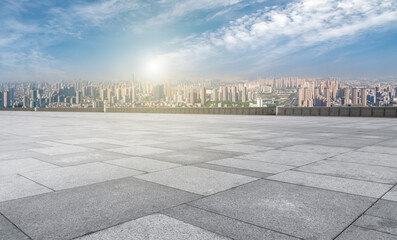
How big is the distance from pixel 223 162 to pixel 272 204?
3270 mm

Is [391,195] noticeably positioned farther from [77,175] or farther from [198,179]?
[77,175]

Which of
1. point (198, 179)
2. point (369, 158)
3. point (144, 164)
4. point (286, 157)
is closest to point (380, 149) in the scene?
point (369, 158)

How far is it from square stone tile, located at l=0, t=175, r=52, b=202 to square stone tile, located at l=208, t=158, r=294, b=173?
12.6ft

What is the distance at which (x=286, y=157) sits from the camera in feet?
27.3

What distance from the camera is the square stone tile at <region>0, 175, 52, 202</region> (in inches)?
193

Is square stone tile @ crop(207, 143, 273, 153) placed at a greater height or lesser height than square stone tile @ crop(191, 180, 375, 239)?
lesser

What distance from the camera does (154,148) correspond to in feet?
33.0

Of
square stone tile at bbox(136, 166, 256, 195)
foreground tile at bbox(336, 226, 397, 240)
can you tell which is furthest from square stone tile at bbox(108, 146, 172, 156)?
foreground tile at bbox(336, 226, 397, 240)

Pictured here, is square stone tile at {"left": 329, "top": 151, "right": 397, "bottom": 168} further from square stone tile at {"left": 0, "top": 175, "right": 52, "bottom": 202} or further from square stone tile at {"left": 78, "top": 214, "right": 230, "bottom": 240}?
square stone tile at {"left": 0, "top": 175, "right": 52, "bottom": 202}

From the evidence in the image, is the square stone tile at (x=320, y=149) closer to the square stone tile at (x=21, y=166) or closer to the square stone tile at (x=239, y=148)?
the square stone tile at (x=239, y=148)

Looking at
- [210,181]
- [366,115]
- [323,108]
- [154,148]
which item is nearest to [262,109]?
[323,108]

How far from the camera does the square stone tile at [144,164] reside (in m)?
6.89

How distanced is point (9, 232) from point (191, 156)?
5.36m

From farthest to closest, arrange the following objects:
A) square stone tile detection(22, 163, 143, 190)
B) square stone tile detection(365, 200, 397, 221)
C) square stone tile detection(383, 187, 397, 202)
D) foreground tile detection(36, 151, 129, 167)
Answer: foreground tile detection(36, 151, 129, 167) < square stone tile detection(22, 163, 143, 190) < square stone tile detection(383, 187, 397, 202) < square stone tile detection(365, 200, 397, 221)
